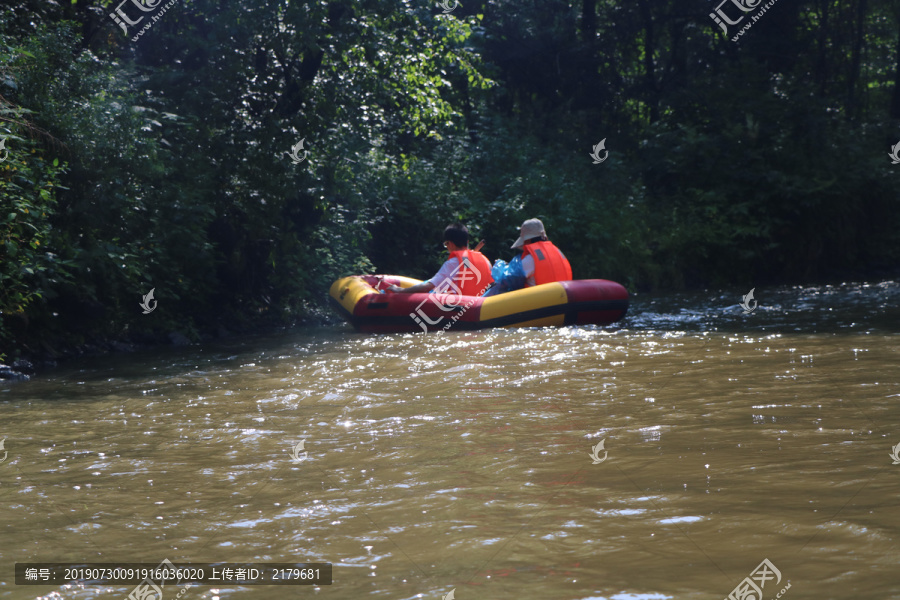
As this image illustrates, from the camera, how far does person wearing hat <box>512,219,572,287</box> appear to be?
31.5ft

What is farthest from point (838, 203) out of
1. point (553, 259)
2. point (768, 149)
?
point (553, 259)

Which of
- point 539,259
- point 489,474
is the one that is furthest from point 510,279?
point 489,474

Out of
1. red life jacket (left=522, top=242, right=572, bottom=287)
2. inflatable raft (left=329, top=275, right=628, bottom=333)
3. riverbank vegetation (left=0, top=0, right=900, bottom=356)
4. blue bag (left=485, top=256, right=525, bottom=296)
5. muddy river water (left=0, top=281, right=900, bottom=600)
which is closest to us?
muddy river water (left=0, top=281, right=900, bottom=600)

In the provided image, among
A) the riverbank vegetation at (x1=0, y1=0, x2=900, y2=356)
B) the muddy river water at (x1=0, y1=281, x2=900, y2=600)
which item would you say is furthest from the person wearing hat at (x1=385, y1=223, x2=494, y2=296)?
the muddy river water at (x1=0, y1=281, x2=900, y2=600)

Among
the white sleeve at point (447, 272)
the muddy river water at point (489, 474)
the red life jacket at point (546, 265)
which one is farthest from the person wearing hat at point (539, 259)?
the muddy river water at point (489, 474)

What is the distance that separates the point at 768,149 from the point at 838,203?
1.72 m

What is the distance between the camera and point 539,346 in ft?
25.1

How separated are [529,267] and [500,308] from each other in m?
0.86

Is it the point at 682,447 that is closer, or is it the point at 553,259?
the point at 682,447

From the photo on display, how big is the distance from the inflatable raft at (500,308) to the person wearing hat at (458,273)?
0.22 m

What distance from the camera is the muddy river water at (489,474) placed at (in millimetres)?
2580

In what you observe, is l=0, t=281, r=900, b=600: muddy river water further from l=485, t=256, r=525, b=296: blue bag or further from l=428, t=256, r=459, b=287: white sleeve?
l=485, t=256, r=525, b=296: blue bag

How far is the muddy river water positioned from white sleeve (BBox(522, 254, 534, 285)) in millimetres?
2693

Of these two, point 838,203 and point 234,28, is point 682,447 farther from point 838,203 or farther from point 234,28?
point 838,203
